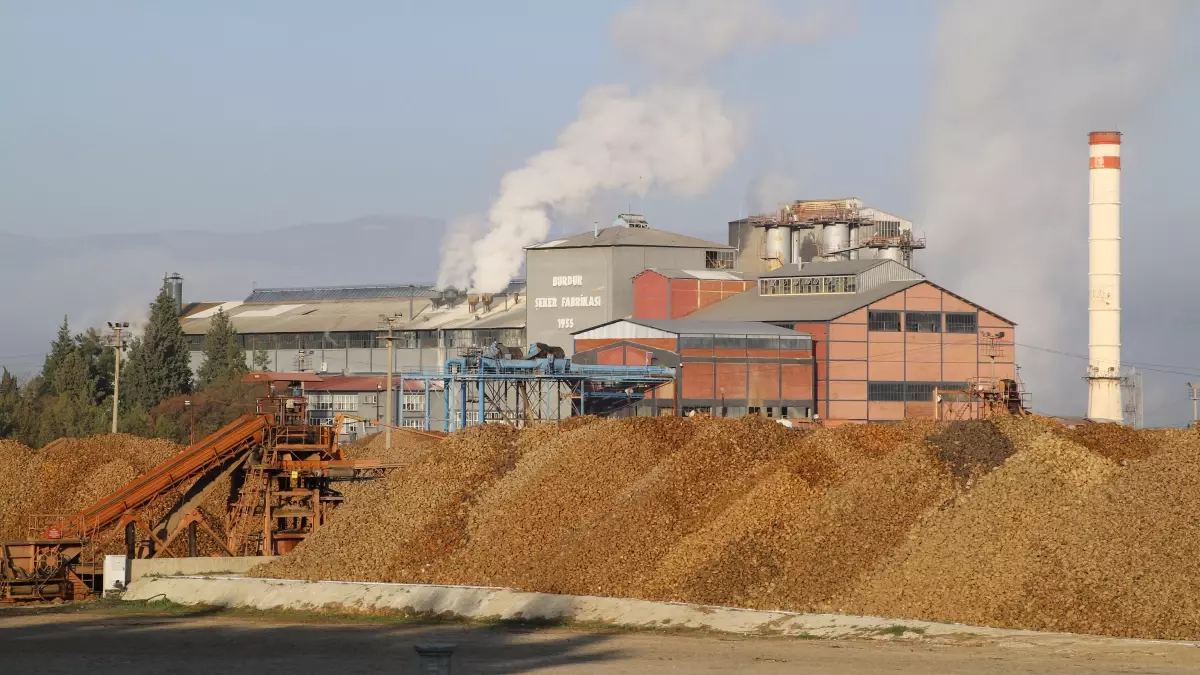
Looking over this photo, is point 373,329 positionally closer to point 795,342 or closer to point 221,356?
point 221,356

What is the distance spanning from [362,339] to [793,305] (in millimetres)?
40322

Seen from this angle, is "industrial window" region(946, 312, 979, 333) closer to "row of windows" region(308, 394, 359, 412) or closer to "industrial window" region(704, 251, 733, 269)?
"industrial window" region(704, 251, 733, 269)

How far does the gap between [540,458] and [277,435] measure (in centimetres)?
827

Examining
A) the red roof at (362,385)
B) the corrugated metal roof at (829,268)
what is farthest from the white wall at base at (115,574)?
the corrugated metal roof at (829,268)

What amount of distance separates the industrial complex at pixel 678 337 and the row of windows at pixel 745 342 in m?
0.09

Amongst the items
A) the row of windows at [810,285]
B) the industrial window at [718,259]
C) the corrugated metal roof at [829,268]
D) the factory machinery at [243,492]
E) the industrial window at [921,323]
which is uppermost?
the industrial window at [718,259]

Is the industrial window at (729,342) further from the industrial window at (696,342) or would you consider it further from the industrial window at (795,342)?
the industrial window at (795,342)

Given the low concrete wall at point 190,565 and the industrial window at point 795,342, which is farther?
the industrial window at point 795,342

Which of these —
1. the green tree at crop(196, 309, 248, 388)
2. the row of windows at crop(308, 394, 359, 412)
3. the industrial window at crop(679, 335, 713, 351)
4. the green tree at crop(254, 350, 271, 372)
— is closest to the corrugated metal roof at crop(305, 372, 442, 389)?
the row of windows at crop(308, 394, 359, 412)

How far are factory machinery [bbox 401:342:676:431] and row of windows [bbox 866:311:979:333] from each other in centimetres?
1364

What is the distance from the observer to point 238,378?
10500cm

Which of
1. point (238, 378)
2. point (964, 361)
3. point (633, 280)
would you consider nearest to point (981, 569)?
point (964, 361)

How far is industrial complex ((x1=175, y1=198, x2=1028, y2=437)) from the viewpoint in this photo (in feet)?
281

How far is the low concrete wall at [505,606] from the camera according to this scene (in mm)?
31203
